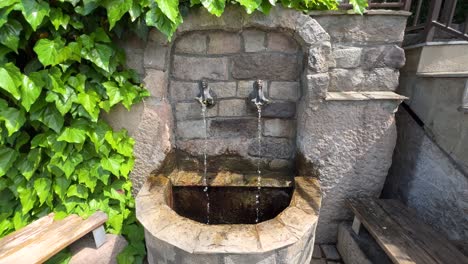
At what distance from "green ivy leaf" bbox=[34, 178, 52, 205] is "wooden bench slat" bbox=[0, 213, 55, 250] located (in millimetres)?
139

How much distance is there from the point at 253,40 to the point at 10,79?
1564 mm

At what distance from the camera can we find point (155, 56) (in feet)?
5.99

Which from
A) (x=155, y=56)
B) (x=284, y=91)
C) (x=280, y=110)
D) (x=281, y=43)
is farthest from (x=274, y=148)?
(x=155, y=56)

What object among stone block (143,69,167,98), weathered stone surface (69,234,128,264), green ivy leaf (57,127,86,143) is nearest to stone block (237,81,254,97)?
stone block (143,69,167,98)

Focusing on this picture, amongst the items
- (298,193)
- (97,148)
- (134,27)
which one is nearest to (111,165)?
(97,148)

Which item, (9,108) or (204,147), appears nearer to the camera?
(9,108)

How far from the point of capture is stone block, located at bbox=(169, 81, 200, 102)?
81.0 inches

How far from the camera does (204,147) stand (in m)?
2.26

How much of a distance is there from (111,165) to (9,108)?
710 mm

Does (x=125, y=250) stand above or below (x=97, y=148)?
below

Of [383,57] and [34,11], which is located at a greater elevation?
[34,11]

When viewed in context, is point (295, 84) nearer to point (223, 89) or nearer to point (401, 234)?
point (223, 89)

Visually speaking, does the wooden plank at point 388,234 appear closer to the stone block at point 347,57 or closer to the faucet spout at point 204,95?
the stone block at point 347,57

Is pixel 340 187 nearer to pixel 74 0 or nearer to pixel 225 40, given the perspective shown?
pixel 225 40
